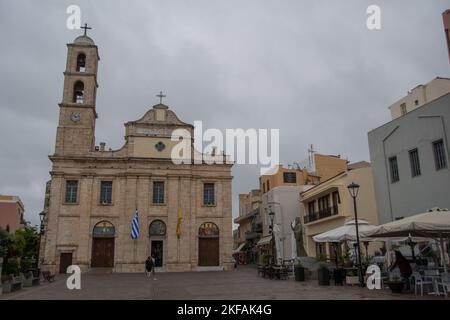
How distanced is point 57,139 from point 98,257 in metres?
10.5

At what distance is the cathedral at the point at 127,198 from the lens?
32906 mm

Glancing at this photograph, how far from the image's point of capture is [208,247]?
34.9 meters

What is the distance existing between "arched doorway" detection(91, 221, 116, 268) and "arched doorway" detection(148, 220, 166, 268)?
3118 millimetres

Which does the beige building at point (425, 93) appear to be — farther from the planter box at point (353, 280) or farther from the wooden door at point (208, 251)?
the wooden door at point (208, 251)

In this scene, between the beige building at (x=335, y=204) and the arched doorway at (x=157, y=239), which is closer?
the beige building at (x=335, y=204)

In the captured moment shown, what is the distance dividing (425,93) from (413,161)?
479 inches

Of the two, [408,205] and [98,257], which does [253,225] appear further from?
[408,205]

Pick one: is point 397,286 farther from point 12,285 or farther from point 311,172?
point 311,172

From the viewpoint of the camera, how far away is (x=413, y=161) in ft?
67.5

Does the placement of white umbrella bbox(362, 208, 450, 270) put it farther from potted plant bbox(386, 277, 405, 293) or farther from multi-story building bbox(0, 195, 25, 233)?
multi-story building bbox(0, 195, 25, 233)

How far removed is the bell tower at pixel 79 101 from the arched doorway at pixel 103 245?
657 cm

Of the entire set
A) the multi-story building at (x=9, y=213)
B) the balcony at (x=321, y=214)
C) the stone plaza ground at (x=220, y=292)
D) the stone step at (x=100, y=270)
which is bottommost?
the stone plaza ground at (x=220, y=292)

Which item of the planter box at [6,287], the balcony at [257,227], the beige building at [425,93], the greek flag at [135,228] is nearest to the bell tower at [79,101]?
the greek flag at [135,228]

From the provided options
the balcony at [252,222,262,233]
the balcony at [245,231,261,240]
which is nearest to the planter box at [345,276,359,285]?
the balcony at [252,222,262,233]
